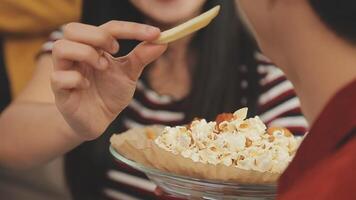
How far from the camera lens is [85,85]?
90cm

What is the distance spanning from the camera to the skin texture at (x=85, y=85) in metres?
0.83

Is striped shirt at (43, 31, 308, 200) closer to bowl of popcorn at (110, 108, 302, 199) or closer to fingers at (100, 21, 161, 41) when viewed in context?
bowl of popcorn at (110, 108, 302, 199)

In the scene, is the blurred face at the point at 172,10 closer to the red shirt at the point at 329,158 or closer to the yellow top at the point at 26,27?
the yellow top at the point at 26,27

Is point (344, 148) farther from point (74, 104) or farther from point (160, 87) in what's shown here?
point (160, 87)

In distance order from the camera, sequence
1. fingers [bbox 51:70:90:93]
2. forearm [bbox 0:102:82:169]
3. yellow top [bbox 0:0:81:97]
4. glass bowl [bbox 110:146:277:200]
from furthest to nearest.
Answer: yellow top [bbox 0:0:81:97]
forearm [bbox 0:102:82:169]
fingers [bbox 51:70:90:93]
glass bowl [bbox 110:146:277:200]

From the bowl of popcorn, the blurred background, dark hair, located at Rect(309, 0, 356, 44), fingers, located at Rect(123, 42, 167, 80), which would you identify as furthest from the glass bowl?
the blurred background

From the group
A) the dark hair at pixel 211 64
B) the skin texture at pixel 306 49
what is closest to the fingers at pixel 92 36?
the skin texture at pixel 306 49

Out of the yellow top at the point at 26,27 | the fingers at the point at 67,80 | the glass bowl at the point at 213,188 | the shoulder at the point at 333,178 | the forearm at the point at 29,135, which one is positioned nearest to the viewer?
the shoulder at the point at 333,178

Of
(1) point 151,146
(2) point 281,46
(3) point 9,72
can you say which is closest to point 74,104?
(1) point 151,146

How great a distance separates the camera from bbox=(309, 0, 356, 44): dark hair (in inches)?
21.1

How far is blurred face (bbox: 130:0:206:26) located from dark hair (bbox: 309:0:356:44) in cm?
75

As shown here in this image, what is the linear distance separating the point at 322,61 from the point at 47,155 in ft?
2.88

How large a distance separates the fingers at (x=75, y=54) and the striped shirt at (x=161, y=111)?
0.48m

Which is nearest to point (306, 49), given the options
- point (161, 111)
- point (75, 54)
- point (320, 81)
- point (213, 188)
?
point (320, 81)
